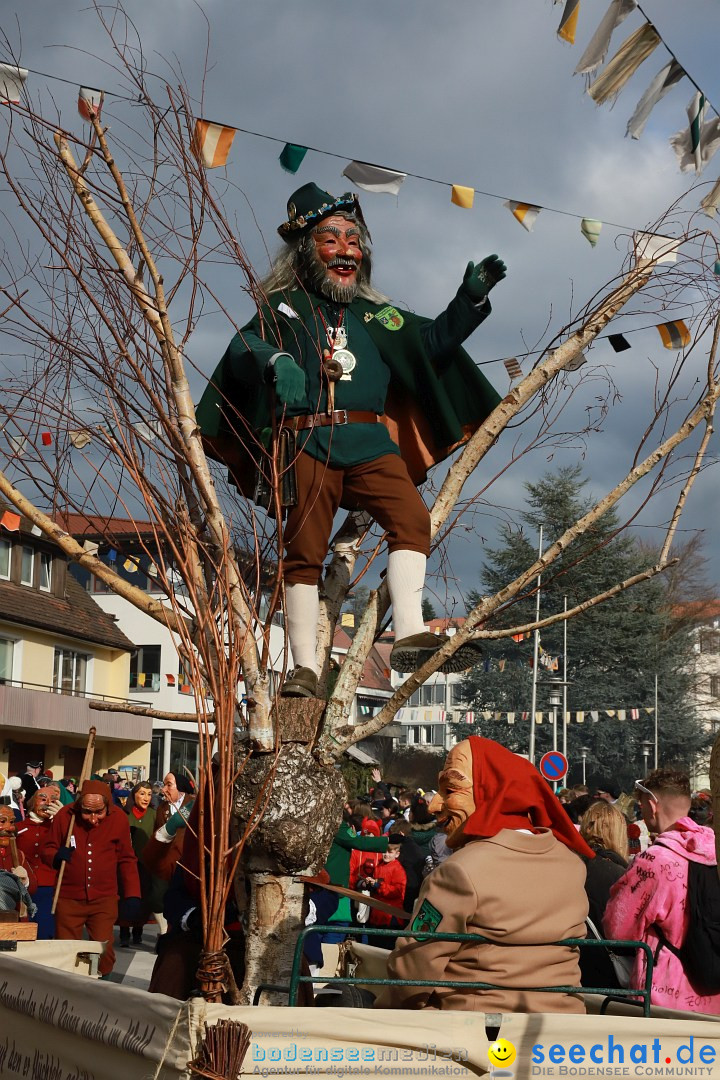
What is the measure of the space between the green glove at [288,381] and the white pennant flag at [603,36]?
79.9 inches

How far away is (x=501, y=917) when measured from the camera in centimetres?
368

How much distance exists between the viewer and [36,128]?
4660 mm

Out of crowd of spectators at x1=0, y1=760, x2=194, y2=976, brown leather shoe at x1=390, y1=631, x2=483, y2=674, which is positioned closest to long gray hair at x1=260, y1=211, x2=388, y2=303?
brown leather shoe at x1=390, y1=631, x2=483, y2=674

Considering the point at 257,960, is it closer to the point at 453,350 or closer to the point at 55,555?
the point at 453,350

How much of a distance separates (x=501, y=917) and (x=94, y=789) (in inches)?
276

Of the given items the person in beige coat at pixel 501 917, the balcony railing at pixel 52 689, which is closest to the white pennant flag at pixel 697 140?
the person in beige coat at pixel 501 917

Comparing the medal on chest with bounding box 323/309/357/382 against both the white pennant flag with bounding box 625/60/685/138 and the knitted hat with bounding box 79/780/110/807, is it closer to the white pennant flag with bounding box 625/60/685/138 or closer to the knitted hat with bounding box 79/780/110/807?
the white pennant flag with bounding box 625/60/685/138

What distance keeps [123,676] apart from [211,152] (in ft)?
116

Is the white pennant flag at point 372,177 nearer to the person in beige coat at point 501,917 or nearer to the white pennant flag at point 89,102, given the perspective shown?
the white pennant flag at point 89,102

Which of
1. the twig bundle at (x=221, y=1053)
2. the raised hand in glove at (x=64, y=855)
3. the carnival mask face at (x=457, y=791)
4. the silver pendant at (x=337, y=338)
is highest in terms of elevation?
the silver pendant at (x=337, y=338)

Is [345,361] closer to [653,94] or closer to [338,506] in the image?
[338,506]

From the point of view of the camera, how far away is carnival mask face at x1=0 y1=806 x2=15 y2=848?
9328 millimetres

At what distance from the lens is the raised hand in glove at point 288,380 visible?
14.7 ft

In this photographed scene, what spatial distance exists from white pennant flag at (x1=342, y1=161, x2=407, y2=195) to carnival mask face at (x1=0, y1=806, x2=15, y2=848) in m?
5.66
